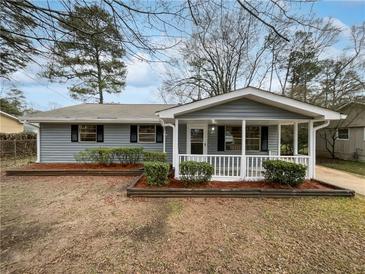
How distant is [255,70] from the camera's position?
20.6 metres

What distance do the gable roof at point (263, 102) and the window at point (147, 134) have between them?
177 inches

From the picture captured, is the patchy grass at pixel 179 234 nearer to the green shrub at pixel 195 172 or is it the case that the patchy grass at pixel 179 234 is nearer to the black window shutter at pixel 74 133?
the green shrub at pixel 195 172

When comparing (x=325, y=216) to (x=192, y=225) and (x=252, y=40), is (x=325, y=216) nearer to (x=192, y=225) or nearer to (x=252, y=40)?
(x=192, y=225)

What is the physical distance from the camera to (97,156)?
11.6 meters

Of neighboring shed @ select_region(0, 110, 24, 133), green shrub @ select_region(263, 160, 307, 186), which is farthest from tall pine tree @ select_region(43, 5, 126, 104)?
neighboring shed @ select_region(0, 110, 24, 133)

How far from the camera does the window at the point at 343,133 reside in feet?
58.5

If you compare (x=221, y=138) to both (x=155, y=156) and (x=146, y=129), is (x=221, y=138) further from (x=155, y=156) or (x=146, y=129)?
(x=146, y=129)

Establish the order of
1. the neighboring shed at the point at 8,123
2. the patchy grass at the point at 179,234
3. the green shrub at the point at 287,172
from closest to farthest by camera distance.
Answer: the patchy grass at the point at 179,234 < the green shrub at the point at 287,172 < the neighboring shed at the point at 8,123

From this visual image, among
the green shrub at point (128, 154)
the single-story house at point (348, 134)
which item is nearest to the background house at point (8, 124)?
the green shrub at point (128, 154)

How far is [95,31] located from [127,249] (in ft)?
10.4

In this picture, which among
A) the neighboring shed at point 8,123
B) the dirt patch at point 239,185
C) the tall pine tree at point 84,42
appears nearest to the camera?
the tall pine tree at point 84,42

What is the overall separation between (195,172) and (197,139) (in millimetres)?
4421

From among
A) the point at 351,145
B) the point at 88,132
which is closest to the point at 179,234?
the point at 88,132

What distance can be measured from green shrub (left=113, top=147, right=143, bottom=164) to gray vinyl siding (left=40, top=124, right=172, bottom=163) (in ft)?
3.51
